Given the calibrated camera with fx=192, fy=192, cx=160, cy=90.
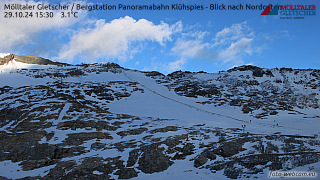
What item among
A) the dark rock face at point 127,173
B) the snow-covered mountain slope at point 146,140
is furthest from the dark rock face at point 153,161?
the dark rock face at point 127,173

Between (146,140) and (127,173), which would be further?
(146,140)

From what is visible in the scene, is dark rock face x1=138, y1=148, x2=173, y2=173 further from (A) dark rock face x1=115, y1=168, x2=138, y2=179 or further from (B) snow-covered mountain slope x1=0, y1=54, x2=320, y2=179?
(A) dark rock face x1=115, y1=168, x2=138, y2=179

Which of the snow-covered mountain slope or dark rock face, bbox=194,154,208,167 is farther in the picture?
dark rock face, bbox=194,154,208,167

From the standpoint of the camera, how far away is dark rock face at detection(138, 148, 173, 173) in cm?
1631

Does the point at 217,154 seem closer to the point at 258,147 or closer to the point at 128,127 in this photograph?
the point at 258,147

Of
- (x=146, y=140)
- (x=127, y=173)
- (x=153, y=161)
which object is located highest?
(x=146, y=140)

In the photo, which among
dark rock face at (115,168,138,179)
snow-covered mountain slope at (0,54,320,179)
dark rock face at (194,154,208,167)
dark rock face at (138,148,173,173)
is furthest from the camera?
dark rock face at (138,148,173,173)

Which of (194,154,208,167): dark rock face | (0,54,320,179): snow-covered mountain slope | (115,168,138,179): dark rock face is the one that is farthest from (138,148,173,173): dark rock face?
(194,154,208,167): dark rock face

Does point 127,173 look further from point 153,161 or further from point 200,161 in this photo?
point 200,161

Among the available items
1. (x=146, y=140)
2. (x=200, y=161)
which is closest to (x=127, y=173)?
(x=200, y=161)

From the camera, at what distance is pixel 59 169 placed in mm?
16344

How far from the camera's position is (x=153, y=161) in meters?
17.1

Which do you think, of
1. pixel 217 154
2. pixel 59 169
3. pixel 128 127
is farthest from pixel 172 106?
pixel 59 169

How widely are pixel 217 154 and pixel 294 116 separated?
116 ft
